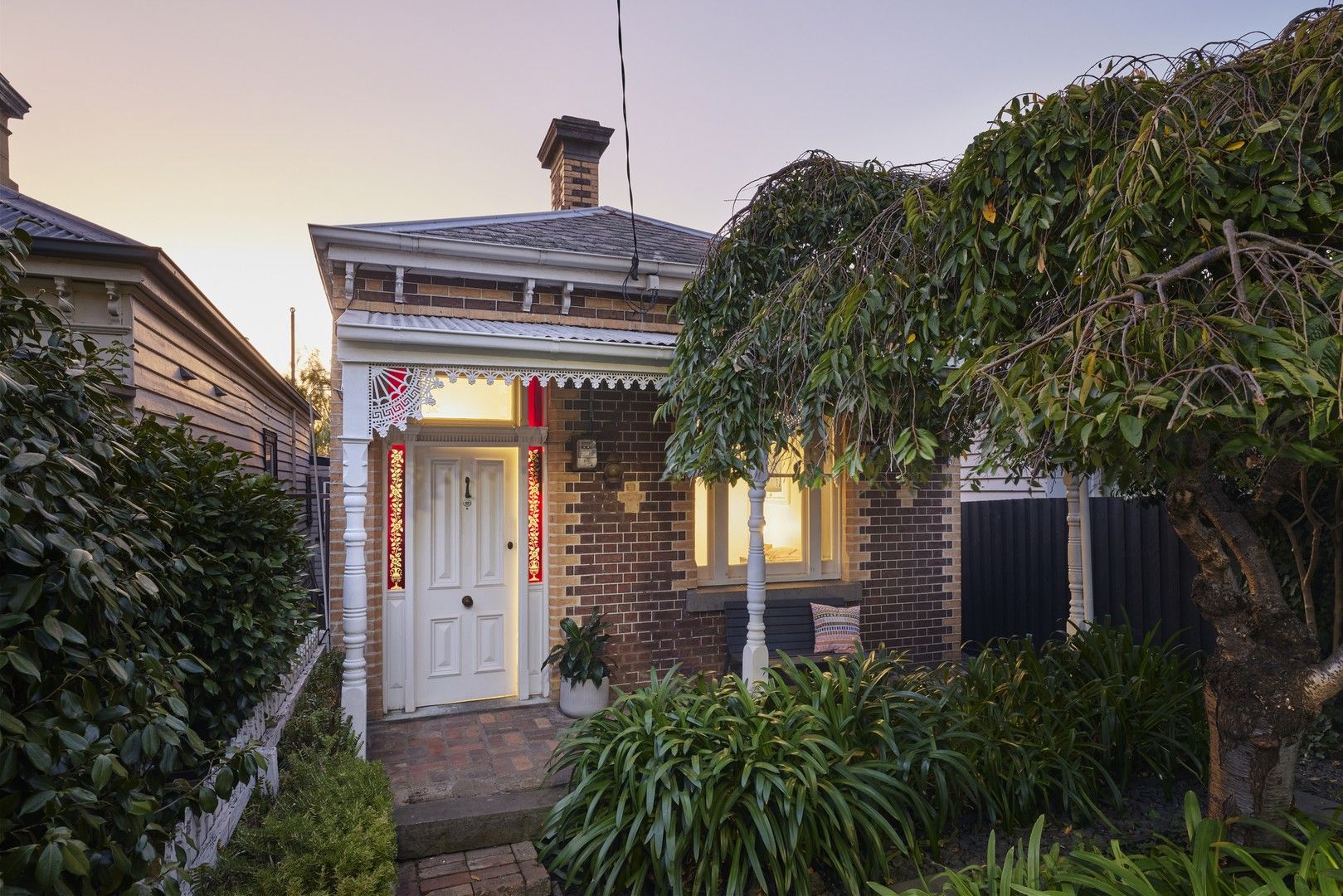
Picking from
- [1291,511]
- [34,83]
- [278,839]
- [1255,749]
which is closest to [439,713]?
[278,839]

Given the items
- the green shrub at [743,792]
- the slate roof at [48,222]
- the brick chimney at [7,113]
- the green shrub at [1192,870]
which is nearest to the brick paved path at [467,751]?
the green shrub at [743,792]

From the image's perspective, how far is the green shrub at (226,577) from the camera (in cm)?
320

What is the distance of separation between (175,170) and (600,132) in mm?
5738

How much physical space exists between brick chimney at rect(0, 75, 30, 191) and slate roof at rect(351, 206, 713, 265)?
508cm

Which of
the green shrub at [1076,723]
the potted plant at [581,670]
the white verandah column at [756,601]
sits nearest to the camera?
the green shrub at [1076,723]

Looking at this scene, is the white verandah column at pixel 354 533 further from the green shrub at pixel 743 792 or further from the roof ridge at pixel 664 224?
the roof ridge at pixel 664 224

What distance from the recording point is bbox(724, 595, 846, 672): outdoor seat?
6773 mm

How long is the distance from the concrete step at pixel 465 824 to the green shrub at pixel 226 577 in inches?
42.0

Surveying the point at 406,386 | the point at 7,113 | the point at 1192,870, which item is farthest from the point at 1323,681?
the point at 7,113

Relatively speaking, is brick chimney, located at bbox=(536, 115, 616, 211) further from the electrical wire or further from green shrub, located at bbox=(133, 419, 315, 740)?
green shrub, located at bbox=(133, 419, 315, 740)

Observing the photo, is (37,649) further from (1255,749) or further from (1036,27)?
(1036,27)

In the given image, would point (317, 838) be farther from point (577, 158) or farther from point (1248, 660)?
point (577, 158)

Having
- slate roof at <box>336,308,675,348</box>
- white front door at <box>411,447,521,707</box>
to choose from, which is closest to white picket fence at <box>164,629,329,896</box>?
white front door at <box>411,447,521,707</box>

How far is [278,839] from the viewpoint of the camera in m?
3.04
